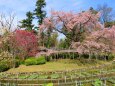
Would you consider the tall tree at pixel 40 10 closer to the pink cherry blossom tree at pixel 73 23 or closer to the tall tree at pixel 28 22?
the tall tree at pixel 28 22

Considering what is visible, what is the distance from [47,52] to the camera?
40438 mm

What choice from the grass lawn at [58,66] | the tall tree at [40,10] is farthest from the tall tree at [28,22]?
the grass lawn at [58,66]

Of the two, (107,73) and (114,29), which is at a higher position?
(114,29)

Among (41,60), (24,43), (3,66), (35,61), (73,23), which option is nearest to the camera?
(3,66)

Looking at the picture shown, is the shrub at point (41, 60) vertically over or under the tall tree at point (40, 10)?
under

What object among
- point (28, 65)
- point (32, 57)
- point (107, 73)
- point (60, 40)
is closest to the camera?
point (107, 73)

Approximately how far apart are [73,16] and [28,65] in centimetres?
950

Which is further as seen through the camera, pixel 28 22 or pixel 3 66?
pixel 28 22

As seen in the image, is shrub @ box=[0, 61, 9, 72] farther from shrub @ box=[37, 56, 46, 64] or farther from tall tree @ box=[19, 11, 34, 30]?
tall tree @ box=[19, 11, 34, 30]

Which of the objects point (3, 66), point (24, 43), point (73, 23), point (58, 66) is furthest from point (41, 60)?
point (73, 23)

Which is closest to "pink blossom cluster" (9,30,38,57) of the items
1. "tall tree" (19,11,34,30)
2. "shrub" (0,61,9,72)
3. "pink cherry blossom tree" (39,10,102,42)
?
"pink cherry blossom tree" (39,10,102,42)

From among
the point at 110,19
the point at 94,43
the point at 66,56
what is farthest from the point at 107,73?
the point at 110,19

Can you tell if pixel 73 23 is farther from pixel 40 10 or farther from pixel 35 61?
pixel 40 10

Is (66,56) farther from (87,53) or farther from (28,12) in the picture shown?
(28,12)
